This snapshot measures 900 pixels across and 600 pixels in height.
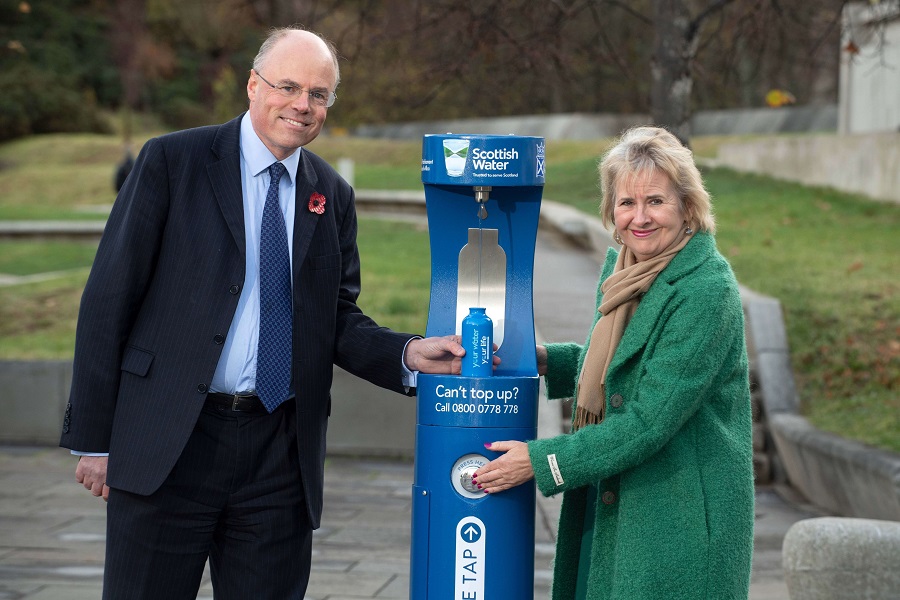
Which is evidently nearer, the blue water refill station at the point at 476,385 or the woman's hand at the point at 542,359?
the blue water refill station at the point at 476,385

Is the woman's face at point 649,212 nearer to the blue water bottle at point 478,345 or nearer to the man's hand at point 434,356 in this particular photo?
the blue water bottle at point 478,345

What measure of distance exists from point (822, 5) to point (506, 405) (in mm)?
8147

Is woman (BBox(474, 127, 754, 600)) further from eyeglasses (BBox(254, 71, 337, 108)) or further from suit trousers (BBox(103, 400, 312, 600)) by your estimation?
eyeglasses (BBox(254, 71, 337, 108))

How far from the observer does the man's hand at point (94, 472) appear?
3176 millimetres

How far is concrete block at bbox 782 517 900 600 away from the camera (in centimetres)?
429

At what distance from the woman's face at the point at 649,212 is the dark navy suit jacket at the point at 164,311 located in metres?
0.89

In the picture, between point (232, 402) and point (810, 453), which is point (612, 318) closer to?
point (232, 402)

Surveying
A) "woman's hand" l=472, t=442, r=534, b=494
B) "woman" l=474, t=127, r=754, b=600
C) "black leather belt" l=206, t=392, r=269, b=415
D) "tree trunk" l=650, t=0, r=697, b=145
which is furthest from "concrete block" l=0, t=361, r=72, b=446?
"woman" l=474, t=127, r=754, b=600

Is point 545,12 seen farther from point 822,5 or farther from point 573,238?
point 573,238

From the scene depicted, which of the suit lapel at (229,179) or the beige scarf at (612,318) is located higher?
the suit lapel at (229,179)

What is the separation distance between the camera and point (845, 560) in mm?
4316

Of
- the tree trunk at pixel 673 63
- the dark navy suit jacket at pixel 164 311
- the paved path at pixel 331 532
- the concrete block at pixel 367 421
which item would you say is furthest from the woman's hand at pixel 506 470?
the tree trunk at pixel 673 63

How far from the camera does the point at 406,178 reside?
24188 mm

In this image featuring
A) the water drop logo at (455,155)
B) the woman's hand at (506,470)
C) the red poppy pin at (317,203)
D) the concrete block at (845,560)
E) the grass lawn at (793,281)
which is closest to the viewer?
the woman's hand at (506,470)
